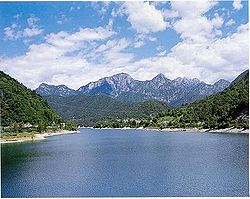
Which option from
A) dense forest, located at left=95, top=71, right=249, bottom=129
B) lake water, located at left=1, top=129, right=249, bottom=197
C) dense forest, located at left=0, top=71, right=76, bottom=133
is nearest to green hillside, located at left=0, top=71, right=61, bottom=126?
dense forest, located at left=0, top=71, right=76, bottom=133

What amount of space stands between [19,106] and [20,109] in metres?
1.74

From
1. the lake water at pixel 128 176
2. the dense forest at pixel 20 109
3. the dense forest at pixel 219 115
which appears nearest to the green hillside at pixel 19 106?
the dense forest at pixel 20 109

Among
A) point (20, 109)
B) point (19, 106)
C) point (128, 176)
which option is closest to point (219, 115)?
point (20, 109)

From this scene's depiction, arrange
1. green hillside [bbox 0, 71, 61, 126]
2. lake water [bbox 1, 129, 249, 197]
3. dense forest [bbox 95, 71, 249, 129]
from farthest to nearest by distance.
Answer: green hillside [bbox 0, 71, 61, 126], dense forest [bbox 95, 71, 249, 129], lake water [bbox 1, 129, 249, 197]

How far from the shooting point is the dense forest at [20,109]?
110m

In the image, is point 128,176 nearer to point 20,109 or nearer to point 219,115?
point 20,109

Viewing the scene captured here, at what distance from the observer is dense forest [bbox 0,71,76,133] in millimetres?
110062

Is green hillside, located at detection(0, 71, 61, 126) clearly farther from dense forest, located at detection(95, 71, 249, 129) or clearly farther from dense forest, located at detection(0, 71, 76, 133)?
dense forest, located at detection(95, 71, 249, 129)

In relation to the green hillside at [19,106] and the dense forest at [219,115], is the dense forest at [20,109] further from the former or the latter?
the dense forest at [219,115]

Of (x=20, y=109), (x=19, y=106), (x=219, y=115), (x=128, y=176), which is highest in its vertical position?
(x=19, y=106)

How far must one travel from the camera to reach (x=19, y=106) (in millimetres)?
122250

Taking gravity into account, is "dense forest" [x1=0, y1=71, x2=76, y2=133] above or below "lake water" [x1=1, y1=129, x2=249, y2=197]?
above

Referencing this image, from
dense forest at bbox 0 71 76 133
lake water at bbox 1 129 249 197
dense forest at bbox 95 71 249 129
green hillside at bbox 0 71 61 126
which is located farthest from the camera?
green hillside at bbox 0 71 61 126

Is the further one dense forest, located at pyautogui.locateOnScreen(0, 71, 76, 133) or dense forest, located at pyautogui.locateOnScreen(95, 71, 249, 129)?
dense forest, located at pyautogui.locateOnScreen(95, 71, 249, 129)
